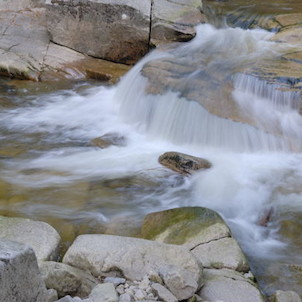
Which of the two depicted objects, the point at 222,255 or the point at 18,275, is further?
the point at 222,255

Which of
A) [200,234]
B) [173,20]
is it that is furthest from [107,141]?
[173,20]

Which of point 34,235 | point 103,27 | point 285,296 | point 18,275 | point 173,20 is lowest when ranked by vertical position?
point 285,296

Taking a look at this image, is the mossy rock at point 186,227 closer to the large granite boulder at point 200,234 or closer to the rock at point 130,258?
the large granite boulder at point 200,234

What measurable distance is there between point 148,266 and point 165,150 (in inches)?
140

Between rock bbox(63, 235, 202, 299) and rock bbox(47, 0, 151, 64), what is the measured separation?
6.65 m

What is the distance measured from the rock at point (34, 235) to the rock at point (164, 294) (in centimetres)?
106

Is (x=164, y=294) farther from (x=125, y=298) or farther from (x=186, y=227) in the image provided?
(x=186, y=227)

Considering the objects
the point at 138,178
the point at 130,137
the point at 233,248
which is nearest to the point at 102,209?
the point at 138,178

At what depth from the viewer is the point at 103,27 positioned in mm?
9914

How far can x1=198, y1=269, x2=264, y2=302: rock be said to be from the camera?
350 cm

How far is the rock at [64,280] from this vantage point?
3.29 meters

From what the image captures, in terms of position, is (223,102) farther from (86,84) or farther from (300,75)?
(86,84)

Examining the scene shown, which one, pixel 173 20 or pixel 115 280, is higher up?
pixel 173 20

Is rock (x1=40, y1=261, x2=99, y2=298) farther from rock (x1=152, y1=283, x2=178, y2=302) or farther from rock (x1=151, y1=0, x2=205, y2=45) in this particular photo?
rock (x1=151, y1=0, x2=205, y2=45)
